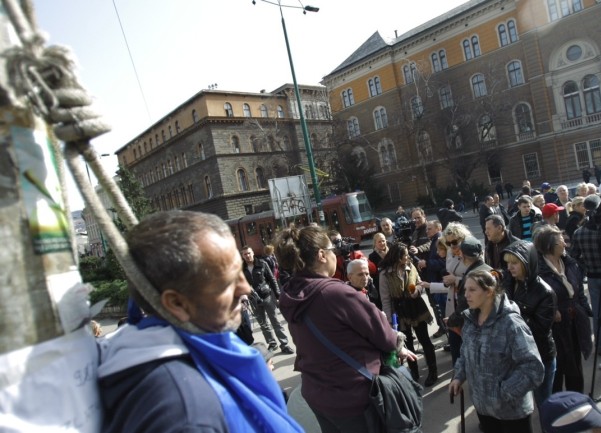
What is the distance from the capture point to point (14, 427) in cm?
69

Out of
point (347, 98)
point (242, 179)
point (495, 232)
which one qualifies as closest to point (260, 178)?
point (242, 179)

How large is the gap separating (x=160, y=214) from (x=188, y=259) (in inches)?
5.4

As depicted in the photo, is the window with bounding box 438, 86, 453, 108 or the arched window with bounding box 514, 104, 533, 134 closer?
the arched window with bounding box 514, 104, 533, 134

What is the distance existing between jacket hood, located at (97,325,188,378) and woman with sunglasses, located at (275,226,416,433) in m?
1.68

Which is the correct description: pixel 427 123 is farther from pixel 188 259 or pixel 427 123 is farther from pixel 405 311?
pixel 188 259

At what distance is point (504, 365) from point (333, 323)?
1178 millimetres

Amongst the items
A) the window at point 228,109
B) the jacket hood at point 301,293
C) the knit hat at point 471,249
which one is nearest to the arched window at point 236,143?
the window at point 228,109

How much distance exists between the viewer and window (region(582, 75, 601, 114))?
99.6 feet

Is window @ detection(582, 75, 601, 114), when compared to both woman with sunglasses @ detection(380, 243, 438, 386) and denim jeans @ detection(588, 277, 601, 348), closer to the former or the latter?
denim jeans @ detection(588, 277, 601, 348)

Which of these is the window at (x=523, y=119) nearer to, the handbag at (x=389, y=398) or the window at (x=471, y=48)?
the window at (x=471, y=48)

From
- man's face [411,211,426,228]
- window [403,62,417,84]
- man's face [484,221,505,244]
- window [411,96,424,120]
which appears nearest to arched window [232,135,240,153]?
window [411,96,424,120]

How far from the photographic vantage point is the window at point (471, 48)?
116ft

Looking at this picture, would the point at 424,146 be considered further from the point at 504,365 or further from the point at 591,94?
the point at 504,365

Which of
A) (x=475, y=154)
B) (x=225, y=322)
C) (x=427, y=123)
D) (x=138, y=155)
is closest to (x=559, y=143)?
(x=475, y=154)
